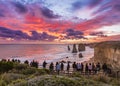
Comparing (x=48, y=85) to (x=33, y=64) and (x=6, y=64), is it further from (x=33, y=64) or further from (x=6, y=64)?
(x=33, y=64)

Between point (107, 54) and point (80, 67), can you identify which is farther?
point (107, 54)

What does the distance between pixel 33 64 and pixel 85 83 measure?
58.5ft

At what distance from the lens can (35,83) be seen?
8336 mm

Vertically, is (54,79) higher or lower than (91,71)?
higher

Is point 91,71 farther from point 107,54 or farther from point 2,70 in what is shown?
point 107,54

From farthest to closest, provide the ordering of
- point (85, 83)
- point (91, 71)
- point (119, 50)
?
point (119, 50) → point (91, 71) → point (85, 83)

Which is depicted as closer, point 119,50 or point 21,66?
point 21,66

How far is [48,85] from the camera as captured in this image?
322 inches

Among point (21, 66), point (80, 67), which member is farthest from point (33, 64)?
point (80, 67)

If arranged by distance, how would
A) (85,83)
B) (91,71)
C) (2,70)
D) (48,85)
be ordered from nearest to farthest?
(48,85)
(85,83)
(2,70)
(91,71)

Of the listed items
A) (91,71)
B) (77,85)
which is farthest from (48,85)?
(91,71)

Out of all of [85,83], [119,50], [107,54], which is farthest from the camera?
[107,54]

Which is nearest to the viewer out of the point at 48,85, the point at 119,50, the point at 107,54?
the point at 48,85

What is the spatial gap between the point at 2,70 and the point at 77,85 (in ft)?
50.2
